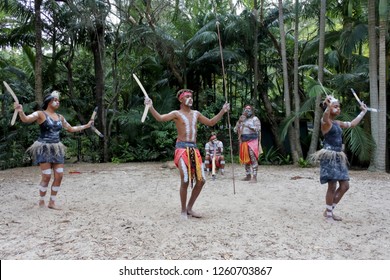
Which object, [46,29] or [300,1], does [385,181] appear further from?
[46,29]

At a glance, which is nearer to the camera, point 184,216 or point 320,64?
point 184,216

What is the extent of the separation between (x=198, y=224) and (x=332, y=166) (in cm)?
178

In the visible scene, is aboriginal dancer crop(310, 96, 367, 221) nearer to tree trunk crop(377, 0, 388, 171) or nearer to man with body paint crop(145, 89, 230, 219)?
man with body paint crop(145, 89, 230, 219)

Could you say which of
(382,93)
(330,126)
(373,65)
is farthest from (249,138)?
(373,65)

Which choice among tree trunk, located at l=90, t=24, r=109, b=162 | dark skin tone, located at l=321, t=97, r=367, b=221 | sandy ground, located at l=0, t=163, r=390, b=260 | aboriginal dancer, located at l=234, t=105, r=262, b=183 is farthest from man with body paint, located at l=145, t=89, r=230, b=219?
tree trunk, located at l=90, t=24, r=109, b=162

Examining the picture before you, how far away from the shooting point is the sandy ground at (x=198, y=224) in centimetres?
346

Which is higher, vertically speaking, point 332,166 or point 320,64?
point 320,64

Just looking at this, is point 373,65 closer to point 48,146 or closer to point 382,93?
point 382,93

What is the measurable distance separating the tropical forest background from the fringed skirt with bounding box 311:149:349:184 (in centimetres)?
572

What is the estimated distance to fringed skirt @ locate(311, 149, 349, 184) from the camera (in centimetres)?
→ 438

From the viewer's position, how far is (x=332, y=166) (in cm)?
440

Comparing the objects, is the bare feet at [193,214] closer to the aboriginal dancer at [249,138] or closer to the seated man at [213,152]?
the aboriginal dancer at [249,138]

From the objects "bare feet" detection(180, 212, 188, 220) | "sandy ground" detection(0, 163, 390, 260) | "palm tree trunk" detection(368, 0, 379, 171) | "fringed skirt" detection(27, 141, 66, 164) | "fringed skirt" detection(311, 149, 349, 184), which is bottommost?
"sandy ground" detection(0, 163, 390, 260)

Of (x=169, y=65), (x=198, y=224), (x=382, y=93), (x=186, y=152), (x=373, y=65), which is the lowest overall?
(x=198, y=224)
